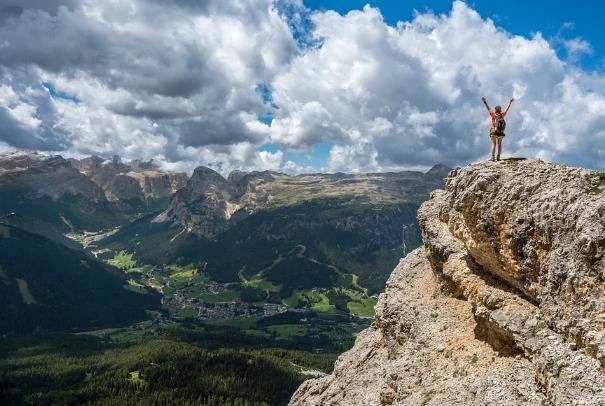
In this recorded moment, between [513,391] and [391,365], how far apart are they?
46.7ft

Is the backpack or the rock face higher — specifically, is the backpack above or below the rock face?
above

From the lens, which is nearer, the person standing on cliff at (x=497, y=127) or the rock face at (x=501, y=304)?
the rock face at (x=501, y=304)

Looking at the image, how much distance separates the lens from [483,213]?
36.5 m

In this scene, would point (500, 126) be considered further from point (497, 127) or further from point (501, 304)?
point (501, 304)

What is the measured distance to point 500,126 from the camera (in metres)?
40.9

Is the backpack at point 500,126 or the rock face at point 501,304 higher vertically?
the backpack at point 500,126

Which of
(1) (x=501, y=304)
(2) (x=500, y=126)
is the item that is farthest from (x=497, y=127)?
(1) (x=501, y=304)

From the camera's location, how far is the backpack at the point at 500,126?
40.5 m

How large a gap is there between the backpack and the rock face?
362 cm

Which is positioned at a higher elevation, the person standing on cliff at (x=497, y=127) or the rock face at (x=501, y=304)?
the person standing on cliff at (x=497, y=127)

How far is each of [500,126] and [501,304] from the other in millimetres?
15515

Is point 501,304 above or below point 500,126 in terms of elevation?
below

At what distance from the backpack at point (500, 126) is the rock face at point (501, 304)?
3.62 meters

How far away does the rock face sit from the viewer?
1017 inches
